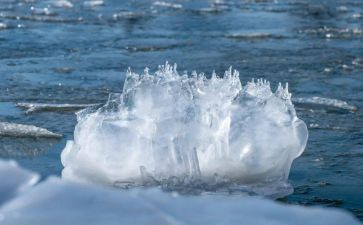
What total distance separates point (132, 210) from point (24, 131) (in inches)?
140

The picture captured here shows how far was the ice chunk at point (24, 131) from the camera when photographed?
17.0ft

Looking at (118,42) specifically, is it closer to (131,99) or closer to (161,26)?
(161,26)

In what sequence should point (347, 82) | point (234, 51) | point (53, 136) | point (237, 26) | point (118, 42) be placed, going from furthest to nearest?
point (237, 26), point (118, 42), point (234, 51), point (347, 82), point (53, 136)

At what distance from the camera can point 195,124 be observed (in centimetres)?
391

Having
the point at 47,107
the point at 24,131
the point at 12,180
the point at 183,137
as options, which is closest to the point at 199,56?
the point at 47,107

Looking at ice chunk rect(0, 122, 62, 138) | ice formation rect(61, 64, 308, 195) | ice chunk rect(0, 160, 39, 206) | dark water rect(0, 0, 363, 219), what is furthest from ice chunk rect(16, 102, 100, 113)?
ice chunk rect(0, 160, 39, 206)

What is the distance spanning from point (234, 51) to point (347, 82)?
1.92m

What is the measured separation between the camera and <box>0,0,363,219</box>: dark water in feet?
15.6

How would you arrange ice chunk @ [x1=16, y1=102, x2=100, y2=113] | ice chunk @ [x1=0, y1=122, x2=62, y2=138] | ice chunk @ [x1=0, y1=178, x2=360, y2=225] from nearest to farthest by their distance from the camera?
ice chunk @ [x1=0, y1=178, x2=360, y2=225], ice chunk @ [x1=0, y1=122, x2=62, y2=138], ice chunk @ [x1=16, y1=102, x2=100, y2=113]

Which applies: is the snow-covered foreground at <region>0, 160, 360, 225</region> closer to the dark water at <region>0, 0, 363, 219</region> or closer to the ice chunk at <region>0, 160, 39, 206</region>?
the ice chunk at <region>0, 160, 39, 206</region>

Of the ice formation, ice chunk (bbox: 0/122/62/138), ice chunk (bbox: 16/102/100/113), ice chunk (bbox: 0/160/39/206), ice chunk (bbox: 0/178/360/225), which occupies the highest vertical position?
ice chunk (bbox: 0/160/39/206)

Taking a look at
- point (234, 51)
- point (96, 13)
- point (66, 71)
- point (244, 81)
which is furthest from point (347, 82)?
point (96, 13)

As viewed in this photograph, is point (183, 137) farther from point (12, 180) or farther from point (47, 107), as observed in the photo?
point (47, 107)

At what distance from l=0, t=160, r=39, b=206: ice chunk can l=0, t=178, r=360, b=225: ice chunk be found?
0.06 ft
